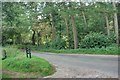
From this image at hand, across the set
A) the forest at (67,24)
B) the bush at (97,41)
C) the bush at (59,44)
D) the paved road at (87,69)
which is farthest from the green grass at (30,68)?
the bush at (59,44)

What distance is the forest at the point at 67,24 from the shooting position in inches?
989

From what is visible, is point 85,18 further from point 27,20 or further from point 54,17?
point 27,20

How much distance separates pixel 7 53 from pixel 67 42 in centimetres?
1458

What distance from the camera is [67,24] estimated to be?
3650cm

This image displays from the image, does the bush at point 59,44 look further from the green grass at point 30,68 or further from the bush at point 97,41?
the green grass at point 30,68

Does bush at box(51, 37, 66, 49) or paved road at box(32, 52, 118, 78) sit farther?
bush at box(51, 37, 66, 49)

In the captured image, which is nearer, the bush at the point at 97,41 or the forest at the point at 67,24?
the forest at the point at 67,24

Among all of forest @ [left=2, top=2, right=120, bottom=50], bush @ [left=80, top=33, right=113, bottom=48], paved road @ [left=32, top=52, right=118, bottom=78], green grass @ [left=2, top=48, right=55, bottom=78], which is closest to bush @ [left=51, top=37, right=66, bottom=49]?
forest @ [left=2, top=2, right=120, bottom=50]

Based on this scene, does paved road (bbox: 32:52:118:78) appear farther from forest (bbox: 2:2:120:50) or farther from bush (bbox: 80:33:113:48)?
bush (bbox: 80:33:113:48)

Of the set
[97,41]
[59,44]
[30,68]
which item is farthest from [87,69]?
[59,44]

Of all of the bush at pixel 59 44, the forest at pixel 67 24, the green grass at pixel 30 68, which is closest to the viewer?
the green grass at pixel 30 68

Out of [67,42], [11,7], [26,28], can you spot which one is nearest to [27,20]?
[26,28]

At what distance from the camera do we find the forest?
25.1 meters

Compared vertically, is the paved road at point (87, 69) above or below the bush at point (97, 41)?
below
